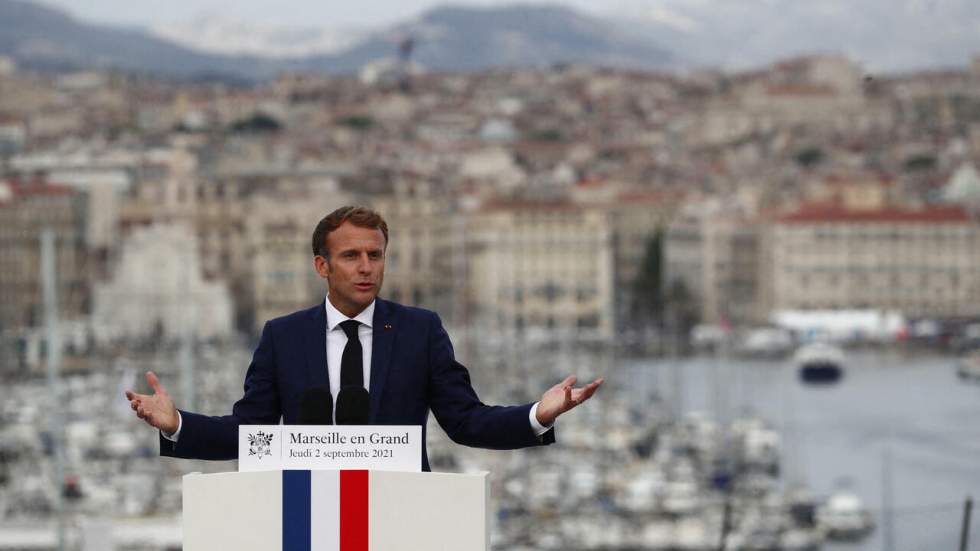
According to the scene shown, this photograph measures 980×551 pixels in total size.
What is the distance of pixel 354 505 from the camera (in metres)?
1.96

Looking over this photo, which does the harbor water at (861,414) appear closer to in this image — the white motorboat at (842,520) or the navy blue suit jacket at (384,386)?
the white motorboat at (842,520)

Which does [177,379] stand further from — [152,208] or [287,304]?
[152,208]

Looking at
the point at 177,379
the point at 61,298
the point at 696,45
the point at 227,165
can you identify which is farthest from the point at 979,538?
the point at 696,45

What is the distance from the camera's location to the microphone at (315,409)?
204 cm

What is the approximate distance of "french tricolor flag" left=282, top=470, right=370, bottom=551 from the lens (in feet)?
6.44

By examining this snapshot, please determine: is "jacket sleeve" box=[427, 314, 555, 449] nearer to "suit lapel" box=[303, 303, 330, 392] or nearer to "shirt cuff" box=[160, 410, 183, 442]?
"suit lapel" box=[303, 303, 330, 392]

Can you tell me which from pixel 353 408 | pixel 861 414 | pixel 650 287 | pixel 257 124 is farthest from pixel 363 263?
pixel 257 124

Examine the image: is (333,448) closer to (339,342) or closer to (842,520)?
(339,342)

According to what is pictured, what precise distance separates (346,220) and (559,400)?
21 centimetres

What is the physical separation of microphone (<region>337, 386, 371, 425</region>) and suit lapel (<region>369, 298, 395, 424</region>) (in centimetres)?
5

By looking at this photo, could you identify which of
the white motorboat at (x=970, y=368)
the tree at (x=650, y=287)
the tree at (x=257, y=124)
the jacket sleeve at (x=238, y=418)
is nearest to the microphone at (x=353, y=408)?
the jacket sleeve at (x=238, y=418)

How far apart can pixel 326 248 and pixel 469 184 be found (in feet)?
203

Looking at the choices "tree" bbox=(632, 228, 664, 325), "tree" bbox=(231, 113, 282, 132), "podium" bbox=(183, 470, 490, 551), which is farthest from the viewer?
Result: "tree" bbox=(231, 113, 282, 132)

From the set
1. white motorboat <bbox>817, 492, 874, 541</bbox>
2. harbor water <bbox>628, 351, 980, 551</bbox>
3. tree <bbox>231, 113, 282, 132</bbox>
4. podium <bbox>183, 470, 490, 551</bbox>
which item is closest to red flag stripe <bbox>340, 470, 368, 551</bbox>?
podium <bbox>183, 470, 490, 551</bbox>
